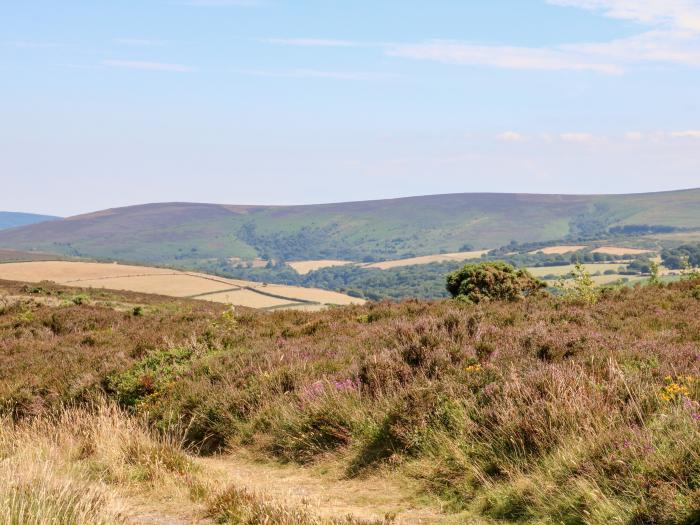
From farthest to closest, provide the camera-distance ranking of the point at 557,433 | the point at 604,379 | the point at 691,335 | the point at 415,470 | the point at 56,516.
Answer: the point at 691,335
the point at 604,379
the point at 415,470
the point at 557,433
the point at 56,516

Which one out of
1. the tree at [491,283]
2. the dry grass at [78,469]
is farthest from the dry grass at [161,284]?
the dry grass at [78,469]

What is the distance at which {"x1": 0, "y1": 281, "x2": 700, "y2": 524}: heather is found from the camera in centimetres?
593

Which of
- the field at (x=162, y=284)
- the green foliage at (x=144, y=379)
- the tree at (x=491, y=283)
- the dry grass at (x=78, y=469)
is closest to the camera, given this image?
the dry grass at (x=78, y=469)

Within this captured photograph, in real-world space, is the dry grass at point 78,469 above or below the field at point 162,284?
above

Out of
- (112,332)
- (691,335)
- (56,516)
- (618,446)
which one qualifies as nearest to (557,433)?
(618,446)

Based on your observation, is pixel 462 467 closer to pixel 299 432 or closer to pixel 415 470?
pixel 415 470

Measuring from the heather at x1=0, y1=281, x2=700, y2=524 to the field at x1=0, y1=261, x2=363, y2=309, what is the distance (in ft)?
179

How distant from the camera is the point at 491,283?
26.2 metres

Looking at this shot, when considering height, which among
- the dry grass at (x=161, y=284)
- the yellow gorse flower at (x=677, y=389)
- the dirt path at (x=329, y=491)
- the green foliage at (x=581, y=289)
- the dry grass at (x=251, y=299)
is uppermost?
the yellow gorse flower at (x=677, y=389)

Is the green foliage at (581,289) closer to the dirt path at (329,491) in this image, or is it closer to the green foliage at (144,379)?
the green foliage at (144,379)

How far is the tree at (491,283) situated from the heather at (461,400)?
905 cm

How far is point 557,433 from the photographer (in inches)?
267

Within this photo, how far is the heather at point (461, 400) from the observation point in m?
5.93

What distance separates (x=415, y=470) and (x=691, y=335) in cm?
669
